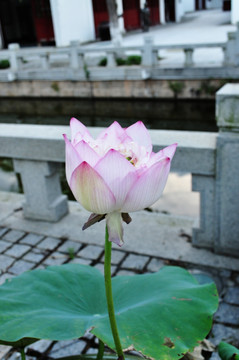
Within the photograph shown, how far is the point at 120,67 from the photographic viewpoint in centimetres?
1172

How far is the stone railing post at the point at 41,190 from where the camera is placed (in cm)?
333

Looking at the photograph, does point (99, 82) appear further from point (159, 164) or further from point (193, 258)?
Answer: point (159, 164)

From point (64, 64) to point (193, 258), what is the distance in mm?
12231

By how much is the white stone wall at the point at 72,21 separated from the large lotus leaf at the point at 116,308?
1662 cm

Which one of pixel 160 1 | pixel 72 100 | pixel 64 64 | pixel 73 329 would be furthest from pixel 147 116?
pixel 160 1

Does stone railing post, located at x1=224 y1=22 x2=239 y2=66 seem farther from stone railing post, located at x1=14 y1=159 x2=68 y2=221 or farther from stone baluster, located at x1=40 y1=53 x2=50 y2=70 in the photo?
stone railing post, located at x1=14 y1=159 x2=68 y2=221

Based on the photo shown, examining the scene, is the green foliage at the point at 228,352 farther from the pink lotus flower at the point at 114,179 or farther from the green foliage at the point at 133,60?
the green foliage at the point at 133,60

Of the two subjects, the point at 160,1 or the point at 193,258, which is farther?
the point at 160,1

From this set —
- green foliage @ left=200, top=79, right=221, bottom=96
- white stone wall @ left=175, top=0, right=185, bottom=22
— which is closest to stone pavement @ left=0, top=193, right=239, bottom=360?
green foliage @ left=200, top=79, right=221, bottom=96

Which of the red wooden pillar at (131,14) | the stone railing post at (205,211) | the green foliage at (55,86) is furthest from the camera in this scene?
the red wooden pillar at (131,14)

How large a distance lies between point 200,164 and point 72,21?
1651 cm

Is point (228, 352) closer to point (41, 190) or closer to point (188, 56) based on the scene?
point (41, 190)

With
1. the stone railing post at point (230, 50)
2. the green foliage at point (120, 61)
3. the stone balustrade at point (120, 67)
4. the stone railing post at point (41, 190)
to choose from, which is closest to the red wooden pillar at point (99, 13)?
the stone balustrade at point (120, 67)

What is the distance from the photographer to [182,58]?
12695mm
